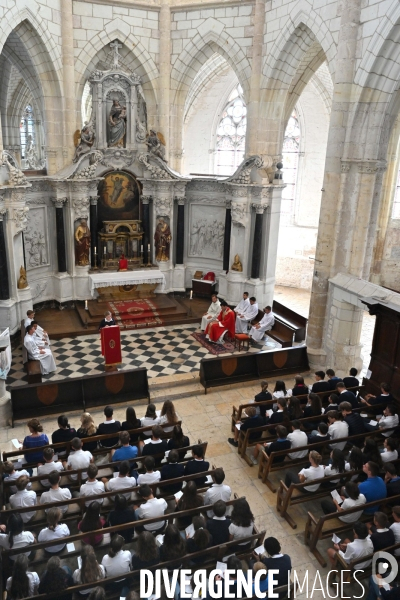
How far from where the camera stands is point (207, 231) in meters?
18.2

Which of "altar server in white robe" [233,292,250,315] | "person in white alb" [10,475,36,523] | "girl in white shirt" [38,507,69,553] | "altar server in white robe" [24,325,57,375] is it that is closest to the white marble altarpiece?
"altar server in white robe" [233,292,250,315]

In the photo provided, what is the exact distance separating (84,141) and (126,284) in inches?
185

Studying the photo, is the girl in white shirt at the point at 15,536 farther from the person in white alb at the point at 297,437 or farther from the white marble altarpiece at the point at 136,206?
the white marble altarpiece at the point at 136,206

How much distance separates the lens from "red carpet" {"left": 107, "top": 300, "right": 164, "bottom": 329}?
608 inches

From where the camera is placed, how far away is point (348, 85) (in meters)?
11.5


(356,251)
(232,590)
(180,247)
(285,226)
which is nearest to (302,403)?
(356,251)

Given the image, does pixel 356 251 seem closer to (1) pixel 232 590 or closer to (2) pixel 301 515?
(2) pixel 301 515

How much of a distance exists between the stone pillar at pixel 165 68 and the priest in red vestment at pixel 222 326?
21.4 feet

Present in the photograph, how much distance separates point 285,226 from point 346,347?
11937 millimetres

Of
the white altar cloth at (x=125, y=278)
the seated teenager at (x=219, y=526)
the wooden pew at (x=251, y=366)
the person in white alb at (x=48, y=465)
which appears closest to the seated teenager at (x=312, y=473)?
the seated teenager at (x=219, y=526)

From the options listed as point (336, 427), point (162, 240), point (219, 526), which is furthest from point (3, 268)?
point (219, 526)

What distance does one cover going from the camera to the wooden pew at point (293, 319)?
1446 cm

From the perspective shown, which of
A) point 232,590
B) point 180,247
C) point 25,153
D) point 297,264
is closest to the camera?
point 232,590

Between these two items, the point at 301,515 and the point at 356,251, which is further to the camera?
the point at 356,251
